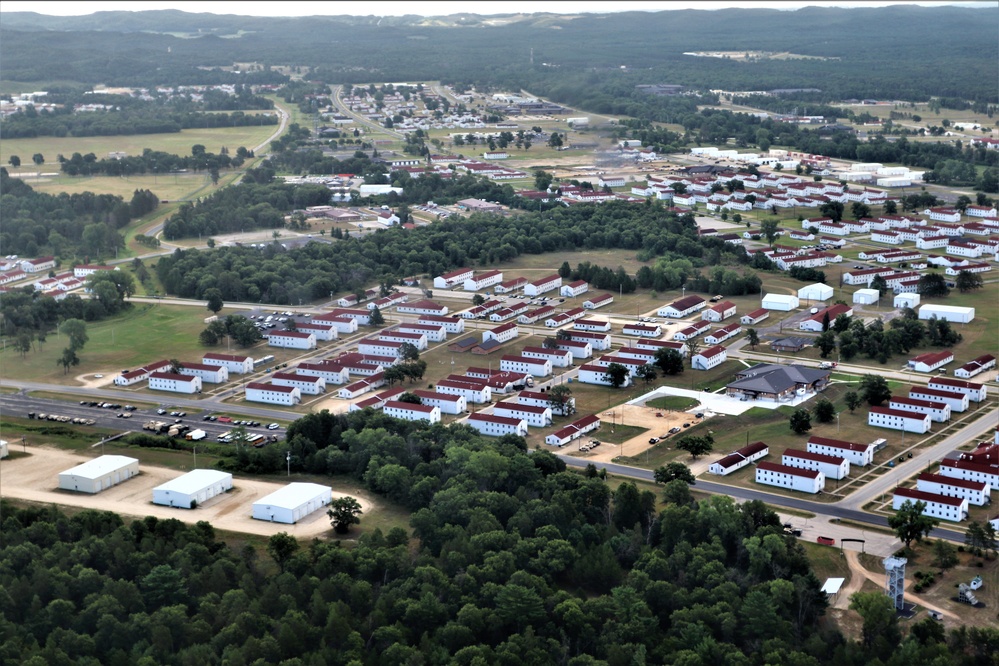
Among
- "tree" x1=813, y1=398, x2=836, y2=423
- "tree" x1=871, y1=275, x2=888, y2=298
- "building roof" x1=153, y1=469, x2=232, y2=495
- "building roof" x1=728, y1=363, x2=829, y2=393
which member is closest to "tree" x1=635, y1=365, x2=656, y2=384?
"building roof" x1=728, y1=363, x2=829, y2=393

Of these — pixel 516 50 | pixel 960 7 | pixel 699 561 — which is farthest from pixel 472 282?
pixel 960 7

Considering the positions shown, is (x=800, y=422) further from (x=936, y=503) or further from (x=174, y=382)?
(x=174, y=382)

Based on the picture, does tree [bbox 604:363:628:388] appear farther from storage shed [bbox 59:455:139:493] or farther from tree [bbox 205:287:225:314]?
tree [bbox 205:287:225:314]

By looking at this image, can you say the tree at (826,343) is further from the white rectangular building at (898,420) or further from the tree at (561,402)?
the tree at (561,402)

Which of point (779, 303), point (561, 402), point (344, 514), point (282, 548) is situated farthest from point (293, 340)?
point (282, 548)

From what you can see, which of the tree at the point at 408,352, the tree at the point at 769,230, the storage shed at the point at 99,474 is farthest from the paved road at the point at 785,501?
the tree at the point at 769,230
